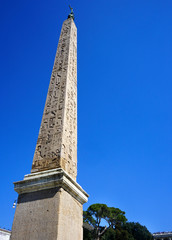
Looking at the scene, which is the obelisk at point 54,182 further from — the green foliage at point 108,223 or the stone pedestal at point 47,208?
the green foliage at point 108,223

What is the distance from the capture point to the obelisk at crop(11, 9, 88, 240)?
10.2 feet

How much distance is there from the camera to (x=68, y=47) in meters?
6.18

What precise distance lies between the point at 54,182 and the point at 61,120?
143 cm

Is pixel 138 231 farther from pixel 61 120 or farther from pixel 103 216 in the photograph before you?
pixel 61 120

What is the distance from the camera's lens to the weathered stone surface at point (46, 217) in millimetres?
2979

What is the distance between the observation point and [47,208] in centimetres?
318

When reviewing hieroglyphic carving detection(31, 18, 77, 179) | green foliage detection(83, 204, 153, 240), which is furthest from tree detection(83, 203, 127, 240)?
hieroglyphic carving detection(31, 18, 77, 179)

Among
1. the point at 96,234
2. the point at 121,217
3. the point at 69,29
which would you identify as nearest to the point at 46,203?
the point at 69,29

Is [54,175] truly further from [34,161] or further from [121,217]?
[121,217]

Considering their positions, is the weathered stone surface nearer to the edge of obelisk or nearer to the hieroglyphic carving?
the edge of obelisk

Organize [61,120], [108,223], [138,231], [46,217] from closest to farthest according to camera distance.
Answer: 1. [46,217]
2. [61,120]
3. [108,223]
4. [138,231]

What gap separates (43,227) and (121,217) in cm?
2962

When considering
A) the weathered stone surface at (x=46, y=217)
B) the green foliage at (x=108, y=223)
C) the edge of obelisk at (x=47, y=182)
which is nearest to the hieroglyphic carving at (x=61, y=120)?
the edge of obelisk at (x=47, y=182)

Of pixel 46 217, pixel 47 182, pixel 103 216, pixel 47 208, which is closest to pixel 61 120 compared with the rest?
pixel 47 182
